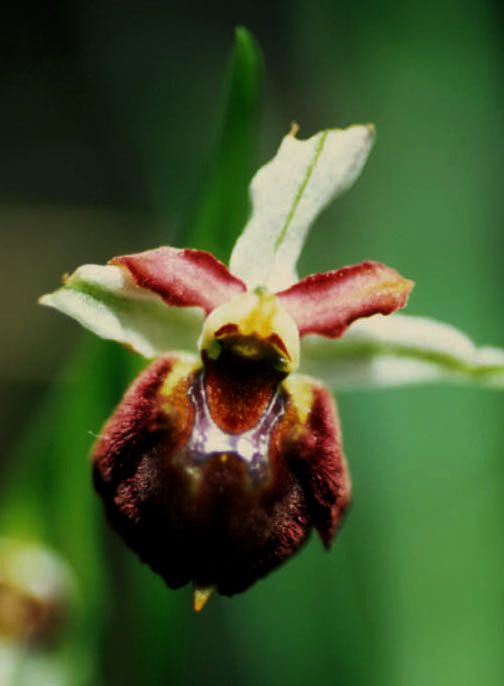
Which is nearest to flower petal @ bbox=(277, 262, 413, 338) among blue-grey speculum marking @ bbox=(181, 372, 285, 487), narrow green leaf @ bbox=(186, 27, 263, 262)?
blue-grey speculum marking @ bbox=(181, 372, 285, 487)

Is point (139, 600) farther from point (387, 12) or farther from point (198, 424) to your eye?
point (387, 12)

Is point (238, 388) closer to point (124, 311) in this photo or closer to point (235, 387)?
point (235, 387)

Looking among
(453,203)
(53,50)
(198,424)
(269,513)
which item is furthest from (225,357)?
(53,50)

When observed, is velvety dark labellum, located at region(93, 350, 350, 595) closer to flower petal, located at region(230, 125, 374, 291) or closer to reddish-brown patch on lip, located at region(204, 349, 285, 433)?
reddish-brown patch on lip, located at region(204, 349, 285, 433)

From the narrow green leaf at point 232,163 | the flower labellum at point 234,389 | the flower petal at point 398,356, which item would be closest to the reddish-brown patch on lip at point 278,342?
the flower labellum at point 234,389

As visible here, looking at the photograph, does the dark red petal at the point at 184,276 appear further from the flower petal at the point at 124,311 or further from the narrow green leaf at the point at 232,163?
the narrow green leaf at the point at 232,163
